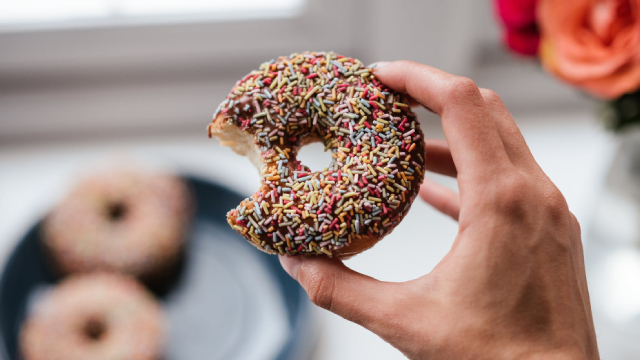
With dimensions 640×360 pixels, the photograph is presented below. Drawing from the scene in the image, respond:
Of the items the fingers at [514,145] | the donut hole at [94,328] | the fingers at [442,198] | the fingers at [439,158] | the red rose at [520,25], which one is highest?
the red rose at [520,25]

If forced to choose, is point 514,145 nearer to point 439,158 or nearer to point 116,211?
point 439,158

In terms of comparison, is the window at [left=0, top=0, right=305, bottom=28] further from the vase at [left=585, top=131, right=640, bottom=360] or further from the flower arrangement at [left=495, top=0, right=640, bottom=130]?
the vase at [left=585, top=131, right=640, bottom=360]

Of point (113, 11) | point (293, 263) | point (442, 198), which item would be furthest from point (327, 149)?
point (113, 11)

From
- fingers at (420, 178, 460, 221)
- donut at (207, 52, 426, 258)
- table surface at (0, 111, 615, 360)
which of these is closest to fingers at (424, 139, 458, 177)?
fingers at (420, 178, 460, 221)

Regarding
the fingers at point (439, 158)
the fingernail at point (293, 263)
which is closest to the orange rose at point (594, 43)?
the fingers at point (439, 158)

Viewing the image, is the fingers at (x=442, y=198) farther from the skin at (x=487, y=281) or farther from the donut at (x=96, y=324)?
the donut at (x=96, y=324)

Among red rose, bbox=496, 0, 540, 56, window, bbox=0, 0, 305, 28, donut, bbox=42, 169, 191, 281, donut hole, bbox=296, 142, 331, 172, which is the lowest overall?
donut, bbox=42, 169, 191, 281

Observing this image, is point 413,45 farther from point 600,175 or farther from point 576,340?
point 576,340
